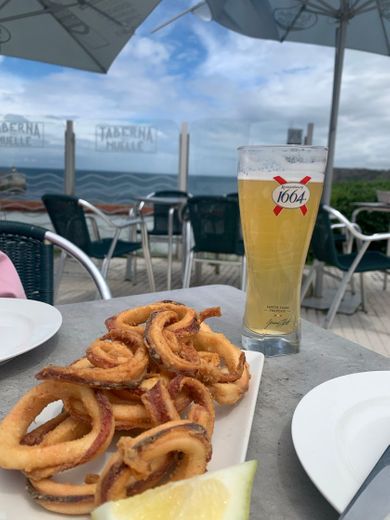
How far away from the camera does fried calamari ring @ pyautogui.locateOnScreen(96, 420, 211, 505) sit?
34cm

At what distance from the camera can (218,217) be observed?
3.97 m

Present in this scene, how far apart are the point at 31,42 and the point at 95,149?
2504 mm

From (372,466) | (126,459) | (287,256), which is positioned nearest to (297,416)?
(372,466)

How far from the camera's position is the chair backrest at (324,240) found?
3.45 metres

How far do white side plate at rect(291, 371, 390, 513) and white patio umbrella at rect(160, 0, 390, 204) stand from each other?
4.09 metres

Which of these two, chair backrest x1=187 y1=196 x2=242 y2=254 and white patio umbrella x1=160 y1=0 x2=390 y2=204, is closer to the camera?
chair backrest x1=187 y1=196 x2=242 y2=254

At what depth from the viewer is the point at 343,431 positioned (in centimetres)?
48

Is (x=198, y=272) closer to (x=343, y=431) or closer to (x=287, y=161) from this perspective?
(x=287, y=161)

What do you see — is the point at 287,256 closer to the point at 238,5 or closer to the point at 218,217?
the point at 218,217

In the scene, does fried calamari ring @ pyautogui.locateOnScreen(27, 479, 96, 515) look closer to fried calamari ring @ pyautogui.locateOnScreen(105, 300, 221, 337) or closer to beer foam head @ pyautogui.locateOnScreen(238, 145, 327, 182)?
fried calamari ring @ pyautogui.locateOnScreen(105, 300, 221, 337)

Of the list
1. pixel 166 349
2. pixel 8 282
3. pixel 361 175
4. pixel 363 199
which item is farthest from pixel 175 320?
pixel 361 175

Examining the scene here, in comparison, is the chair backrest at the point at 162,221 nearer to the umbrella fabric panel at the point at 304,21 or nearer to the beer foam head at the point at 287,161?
the umbrella fabric panel at the point at 304,21

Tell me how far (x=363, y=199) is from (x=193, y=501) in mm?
8573

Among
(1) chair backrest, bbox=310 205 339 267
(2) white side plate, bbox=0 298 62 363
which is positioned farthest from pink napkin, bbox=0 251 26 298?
(1) chair backrest, bbox=310 205 339 267
